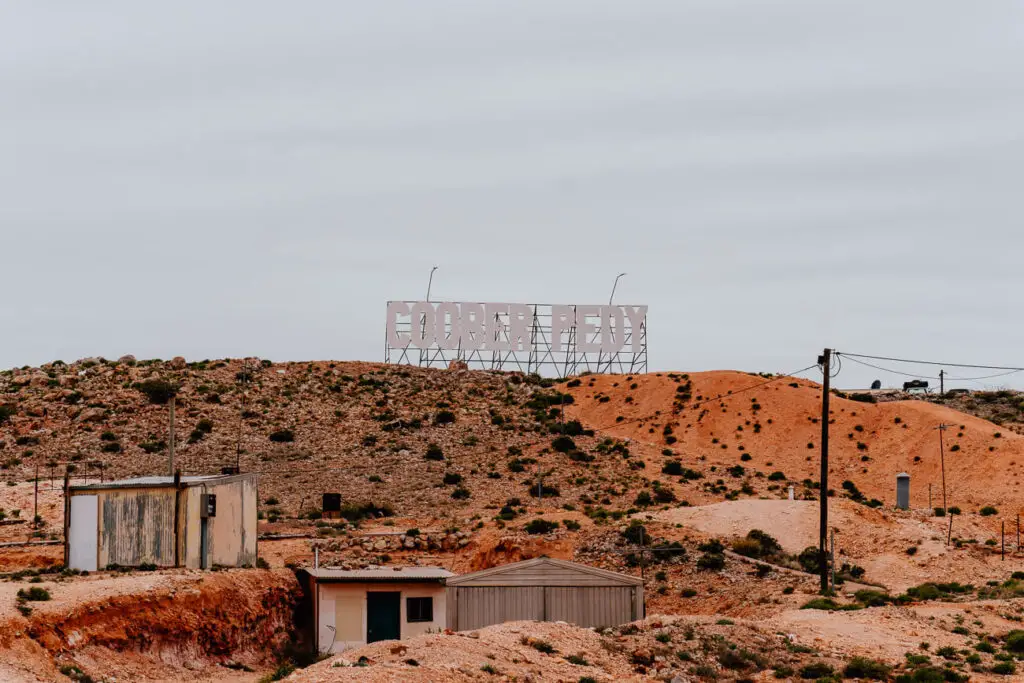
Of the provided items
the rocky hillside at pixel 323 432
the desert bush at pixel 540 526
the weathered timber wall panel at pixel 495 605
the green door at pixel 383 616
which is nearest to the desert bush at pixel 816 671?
the weathered timber wall panel at pixel 495 605

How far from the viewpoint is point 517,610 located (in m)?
40.5

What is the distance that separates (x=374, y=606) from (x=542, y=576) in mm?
5323

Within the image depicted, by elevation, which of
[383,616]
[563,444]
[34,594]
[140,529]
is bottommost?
[383,616]

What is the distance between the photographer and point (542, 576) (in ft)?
134

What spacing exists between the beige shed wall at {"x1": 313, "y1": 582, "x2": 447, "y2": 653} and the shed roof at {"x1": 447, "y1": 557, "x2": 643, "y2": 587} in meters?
1.55

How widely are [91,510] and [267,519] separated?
22021mm

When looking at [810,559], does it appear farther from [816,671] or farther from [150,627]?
[150,627]

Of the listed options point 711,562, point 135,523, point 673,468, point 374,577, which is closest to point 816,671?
point 374,577

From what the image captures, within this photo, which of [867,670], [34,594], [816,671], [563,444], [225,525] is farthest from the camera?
[563,444]

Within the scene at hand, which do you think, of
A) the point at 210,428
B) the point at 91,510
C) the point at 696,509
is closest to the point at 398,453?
the point at 210,428

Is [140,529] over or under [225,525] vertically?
over

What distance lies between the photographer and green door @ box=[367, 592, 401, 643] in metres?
41.5

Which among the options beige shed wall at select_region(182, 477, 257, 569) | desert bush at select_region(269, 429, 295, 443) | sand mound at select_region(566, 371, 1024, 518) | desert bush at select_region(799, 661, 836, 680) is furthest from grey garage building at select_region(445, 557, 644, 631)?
desert bush at select_region(269, 429, 295, 443)

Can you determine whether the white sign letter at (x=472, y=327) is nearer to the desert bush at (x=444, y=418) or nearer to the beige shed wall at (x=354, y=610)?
the desert bush at (x=444, y=418)
